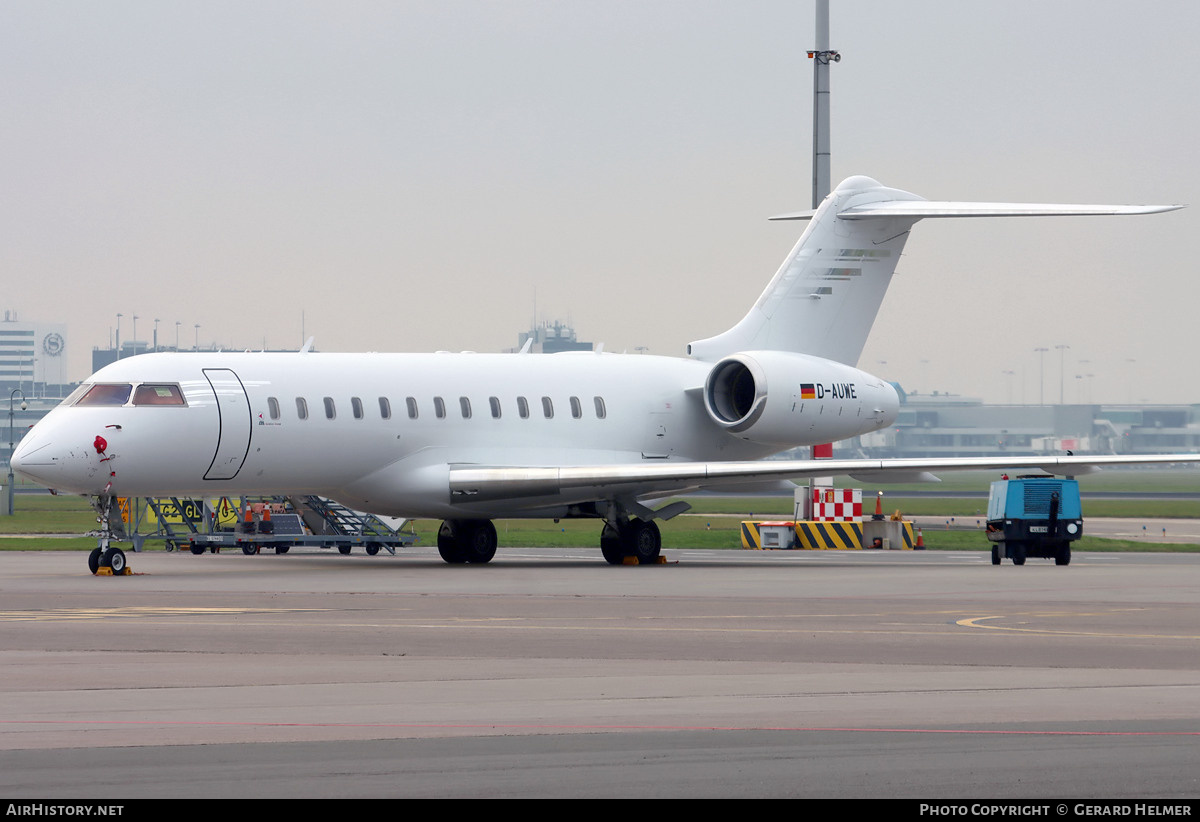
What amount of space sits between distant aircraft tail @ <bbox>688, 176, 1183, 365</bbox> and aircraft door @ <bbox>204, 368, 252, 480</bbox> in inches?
452

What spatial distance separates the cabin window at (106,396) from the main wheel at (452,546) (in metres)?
7.63

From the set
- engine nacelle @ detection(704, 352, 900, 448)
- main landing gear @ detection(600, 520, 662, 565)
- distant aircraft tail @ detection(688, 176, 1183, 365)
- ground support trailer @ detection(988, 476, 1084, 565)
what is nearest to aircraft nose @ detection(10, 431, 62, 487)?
main landing gear @ detection(600, 520, 662, 565)

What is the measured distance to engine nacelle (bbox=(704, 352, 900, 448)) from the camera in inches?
1356

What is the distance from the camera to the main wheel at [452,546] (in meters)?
34.0

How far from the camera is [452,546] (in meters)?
34.0

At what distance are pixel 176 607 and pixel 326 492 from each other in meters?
10.7

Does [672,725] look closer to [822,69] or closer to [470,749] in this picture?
[470,749]

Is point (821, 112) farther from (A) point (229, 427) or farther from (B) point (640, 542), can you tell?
(A) point (229, 427)

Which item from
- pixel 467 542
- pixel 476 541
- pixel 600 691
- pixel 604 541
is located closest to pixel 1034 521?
pixel 604 541

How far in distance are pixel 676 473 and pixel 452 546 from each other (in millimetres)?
5404

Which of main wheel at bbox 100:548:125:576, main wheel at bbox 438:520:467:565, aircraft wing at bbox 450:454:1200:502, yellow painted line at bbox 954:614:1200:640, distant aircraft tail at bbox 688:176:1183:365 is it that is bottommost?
main wheel at bbox 438:520:467:565

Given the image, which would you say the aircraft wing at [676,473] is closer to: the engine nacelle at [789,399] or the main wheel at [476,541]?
the main wheel at [476,541]

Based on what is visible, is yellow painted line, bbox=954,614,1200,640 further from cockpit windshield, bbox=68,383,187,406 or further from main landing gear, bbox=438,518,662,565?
cockpit windshield, bbox=68,383,187,406

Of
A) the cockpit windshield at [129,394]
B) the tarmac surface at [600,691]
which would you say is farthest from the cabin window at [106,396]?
the tarmac surface at [600,691]
